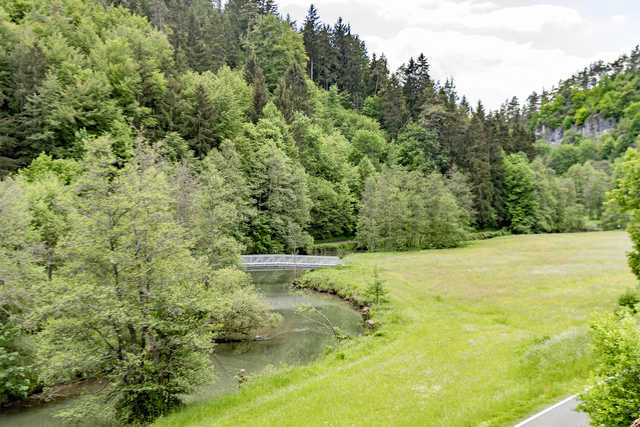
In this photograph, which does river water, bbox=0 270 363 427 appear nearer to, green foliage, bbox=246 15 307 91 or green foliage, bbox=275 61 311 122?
green foliage, bbox=275 61 311 122

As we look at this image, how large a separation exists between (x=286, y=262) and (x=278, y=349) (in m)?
20.1

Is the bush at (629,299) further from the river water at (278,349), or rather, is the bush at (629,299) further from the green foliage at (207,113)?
the green foliage at (207,113)

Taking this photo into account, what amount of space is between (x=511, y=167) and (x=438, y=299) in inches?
2758

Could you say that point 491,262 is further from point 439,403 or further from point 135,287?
point 135,287

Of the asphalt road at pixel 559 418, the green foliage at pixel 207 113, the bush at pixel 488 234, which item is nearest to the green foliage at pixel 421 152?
the bush at pixel 488 234

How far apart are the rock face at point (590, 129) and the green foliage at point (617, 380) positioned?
7600 inches

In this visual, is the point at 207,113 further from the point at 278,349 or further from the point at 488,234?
the point at 488,234

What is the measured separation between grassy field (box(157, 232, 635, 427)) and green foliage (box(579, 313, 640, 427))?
1.62ft

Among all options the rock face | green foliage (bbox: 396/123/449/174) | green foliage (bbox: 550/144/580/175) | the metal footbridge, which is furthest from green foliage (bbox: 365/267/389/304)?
the rock face

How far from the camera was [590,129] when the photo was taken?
164875 millimetres

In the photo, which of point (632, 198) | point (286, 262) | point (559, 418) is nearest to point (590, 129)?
point (286, 262)

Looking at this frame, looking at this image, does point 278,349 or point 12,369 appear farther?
point 278,349

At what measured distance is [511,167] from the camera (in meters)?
86.1

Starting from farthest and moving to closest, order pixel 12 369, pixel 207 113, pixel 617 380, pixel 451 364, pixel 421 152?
pixel 421 152
pixel 207 113
pixel 12 369
pixel 451 364
pixel 617 380
